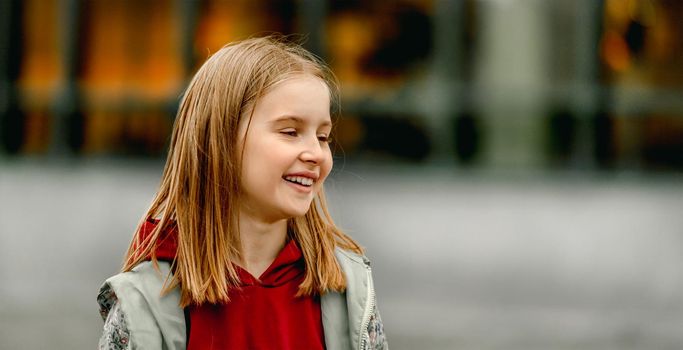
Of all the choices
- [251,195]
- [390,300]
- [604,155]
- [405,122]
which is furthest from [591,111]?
[251,195]

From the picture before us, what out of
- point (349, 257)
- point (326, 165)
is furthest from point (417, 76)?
point (326, 165)

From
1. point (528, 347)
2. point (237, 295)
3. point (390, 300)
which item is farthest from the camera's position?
point (390, 300)

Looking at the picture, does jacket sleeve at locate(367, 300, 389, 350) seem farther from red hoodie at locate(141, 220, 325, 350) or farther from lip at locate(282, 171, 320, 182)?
lip at locate(282, 171, 320, 182)

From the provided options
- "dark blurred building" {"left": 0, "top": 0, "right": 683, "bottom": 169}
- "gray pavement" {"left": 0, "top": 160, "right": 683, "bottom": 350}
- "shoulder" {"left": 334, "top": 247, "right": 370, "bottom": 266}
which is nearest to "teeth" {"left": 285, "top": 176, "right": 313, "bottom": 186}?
"shoulder" {"left": 334, "top": 247, "right": 370, "bottom": 266}

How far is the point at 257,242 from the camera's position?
106 inches

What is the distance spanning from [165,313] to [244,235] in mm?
310

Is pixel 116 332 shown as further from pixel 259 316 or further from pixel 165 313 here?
pixel 259 316

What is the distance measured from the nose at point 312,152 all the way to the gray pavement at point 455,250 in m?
4.16

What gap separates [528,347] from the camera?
22.0 feet

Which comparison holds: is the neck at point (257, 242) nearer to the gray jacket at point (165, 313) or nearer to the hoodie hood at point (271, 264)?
the hoodie hood at point (271, 264)

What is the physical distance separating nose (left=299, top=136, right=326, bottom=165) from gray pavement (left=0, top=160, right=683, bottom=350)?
4155 millimetres

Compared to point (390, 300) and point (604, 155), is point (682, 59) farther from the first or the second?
point (390, 300)

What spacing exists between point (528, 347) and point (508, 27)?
397 centimetres

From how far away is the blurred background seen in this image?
8578 millimetres
